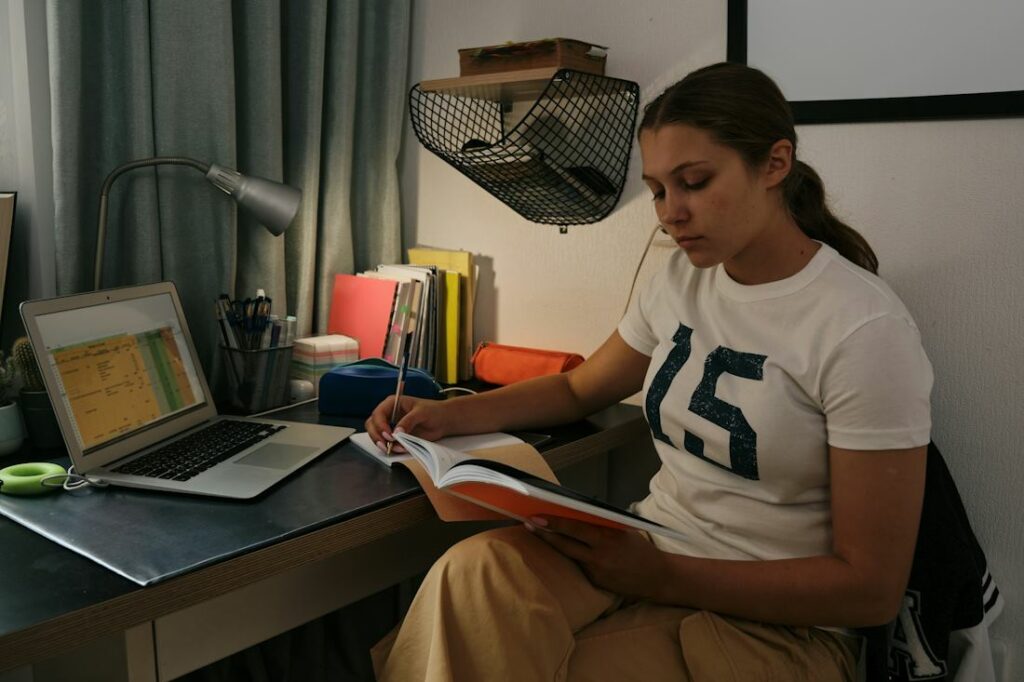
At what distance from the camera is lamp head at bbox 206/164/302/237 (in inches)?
60.9

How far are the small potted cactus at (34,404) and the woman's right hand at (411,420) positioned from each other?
44 centimetres

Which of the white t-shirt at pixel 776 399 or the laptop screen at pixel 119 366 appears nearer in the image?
the white t-shirt at pixel 776 399

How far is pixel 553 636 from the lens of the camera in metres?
1.07

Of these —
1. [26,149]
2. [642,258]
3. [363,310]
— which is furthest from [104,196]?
[642,258]

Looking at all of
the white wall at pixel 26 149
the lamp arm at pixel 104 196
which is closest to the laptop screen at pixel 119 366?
the lamp arm at pixel 104 196

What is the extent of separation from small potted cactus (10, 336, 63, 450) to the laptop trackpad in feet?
0.96

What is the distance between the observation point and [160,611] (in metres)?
0.90

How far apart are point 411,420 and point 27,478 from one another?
50cm

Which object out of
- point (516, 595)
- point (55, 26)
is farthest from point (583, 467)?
point (55, 26)

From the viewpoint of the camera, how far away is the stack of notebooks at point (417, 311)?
1828mm

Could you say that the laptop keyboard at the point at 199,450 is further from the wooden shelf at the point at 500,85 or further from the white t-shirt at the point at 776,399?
the wooden shelf at the point at 500,85

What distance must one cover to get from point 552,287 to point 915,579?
2.91ft

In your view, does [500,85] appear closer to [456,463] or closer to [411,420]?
[411,420]

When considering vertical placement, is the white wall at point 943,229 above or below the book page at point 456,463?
above
